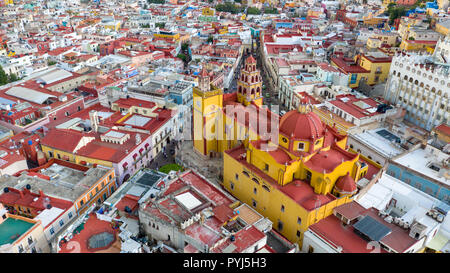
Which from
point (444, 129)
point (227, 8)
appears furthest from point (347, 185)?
point (227, 8)

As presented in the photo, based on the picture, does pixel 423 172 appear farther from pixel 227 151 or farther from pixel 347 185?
pixel 227 151

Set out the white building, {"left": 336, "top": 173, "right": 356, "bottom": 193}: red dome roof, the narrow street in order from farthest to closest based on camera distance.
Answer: the narrow street < the white building < {"left": 336, "top": 173, "right": 356, "bottom": 193}: red dome roof

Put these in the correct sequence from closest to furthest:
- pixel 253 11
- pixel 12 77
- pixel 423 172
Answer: pixel 423 172 → pixel 12 77 → pixel 253 11

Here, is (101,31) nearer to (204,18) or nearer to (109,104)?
(204,18)

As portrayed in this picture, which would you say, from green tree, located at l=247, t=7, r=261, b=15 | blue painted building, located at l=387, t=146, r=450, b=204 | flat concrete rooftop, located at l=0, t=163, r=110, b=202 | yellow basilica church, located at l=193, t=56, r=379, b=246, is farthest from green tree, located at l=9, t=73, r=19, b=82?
green tree, located at l=247, t=7, r=261, b=15

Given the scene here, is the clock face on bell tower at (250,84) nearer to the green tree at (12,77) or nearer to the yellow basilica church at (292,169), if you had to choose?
the yellow basilica church at (292,169)

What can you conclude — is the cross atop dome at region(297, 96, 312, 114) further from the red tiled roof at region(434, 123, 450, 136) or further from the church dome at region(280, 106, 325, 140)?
the red tiled roof at region(434, 123, 450, 136)

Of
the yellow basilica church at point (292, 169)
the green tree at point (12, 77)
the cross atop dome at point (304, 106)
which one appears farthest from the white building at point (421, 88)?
the green tree at point (12, 77)

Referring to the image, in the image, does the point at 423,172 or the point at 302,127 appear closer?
the point at 302,127
